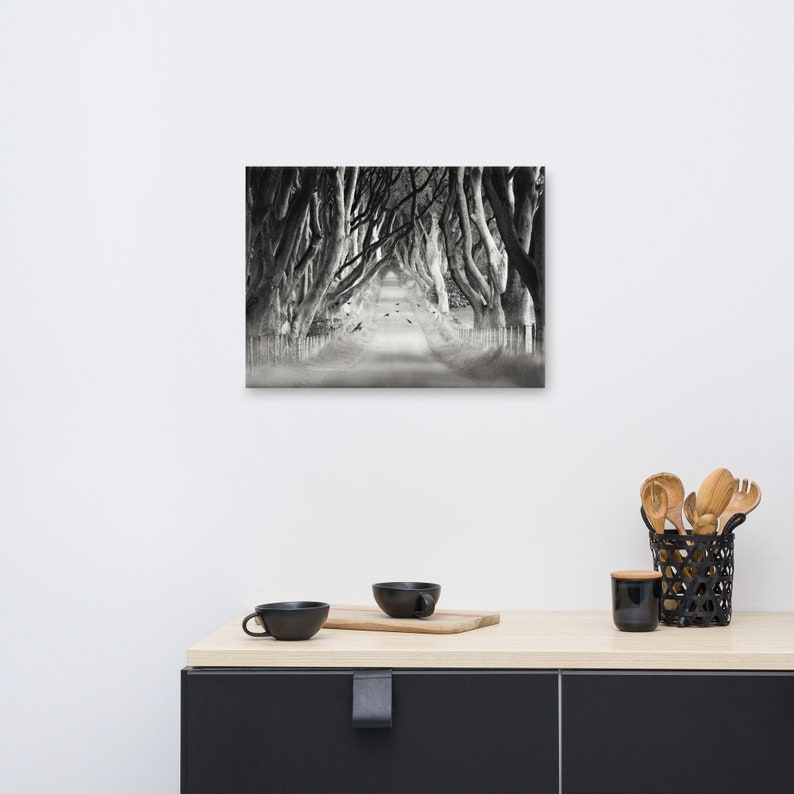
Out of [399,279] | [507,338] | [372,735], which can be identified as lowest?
[372,735]

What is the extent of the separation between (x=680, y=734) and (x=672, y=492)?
18.7 inches

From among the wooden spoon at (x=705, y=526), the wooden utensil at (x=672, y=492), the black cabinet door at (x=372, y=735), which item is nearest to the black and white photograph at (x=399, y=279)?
the wooden utensil at (x=672, y=492)

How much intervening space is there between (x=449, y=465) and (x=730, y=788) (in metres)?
0.74

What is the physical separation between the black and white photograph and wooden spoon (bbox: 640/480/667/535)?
294 mm

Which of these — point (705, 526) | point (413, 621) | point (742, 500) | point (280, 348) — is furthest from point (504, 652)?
point (280, 348)

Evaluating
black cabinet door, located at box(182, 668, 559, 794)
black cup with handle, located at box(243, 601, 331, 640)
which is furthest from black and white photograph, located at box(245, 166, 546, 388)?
black cabinet door, located at box(182, 668, 559, 794)

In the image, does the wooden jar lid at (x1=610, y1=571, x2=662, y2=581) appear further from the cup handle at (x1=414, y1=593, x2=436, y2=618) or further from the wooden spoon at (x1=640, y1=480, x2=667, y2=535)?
the cup handle at (x1=414, y1=593, x2=436, y2=618)

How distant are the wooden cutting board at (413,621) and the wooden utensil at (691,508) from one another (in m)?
0.39

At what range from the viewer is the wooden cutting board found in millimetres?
1429

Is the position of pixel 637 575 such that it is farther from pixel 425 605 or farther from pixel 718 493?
pixel 425 605

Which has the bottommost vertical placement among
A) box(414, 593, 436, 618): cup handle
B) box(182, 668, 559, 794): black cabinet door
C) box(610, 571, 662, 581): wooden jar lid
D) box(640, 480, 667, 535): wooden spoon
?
box(182, 668, 559, 794): black cabinet door

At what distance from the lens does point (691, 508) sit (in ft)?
5.37

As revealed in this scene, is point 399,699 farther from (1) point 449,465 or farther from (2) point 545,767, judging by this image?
(1) point 449,465

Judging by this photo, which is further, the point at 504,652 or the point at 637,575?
the point at 637,575
